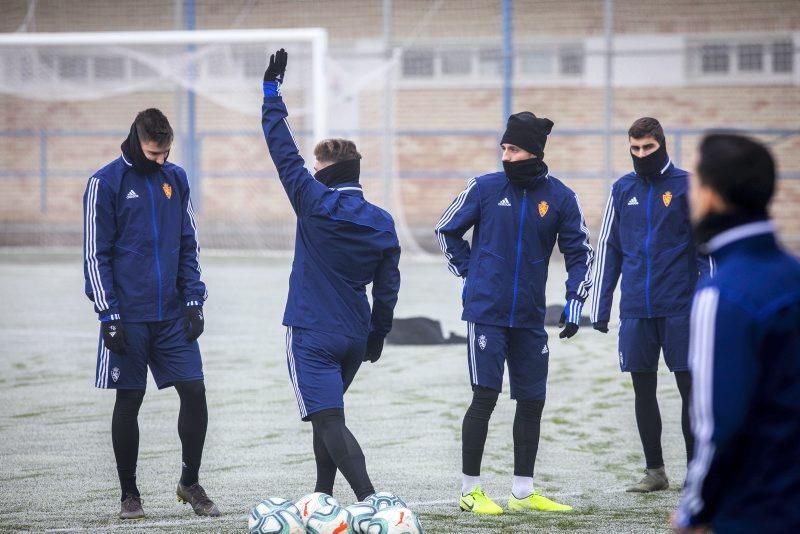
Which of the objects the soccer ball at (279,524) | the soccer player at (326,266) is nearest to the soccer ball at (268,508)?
the soccer ball at (279,524)

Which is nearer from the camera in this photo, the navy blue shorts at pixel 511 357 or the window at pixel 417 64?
the navy blue shorts at pixel 511 357

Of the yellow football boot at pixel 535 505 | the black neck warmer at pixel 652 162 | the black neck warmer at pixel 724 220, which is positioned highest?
the black neck warmer at pixel 652 162

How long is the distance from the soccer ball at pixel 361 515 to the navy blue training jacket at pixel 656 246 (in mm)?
2140

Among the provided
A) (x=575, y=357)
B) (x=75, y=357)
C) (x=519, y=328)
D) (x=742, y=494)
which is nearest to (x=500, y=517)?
(x=519, y=328)

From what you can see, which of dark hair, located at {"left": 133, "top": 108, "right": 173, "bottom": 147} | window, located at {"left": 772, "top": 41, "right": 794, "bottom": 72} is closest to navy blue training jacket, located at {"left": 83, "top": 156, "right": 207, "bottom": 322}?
dark hair, located at {"left": 133, "top": 108, "right": 173, "bottom": 147}

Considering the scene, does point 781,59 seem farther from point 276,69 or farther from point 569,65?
point 276,69

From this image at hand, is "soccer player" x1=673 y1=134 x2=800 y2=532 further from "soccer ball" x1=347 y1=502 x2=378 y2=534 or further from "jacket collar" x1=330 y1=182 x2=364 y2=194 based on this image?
"jacket collar" x1=330 y1=182 x2=364 y2=194

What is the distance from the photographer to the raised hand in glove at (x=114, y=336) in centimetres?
591

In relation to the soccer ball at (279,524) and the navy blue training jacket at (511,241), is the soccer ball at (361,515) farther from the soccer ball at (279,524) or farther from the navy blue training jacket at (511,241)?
the navy blue training jacket at (511,241)

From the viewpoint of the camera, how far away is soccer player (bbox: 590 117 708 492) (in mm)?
6598

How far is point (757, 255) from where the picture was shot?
3078 millimetres

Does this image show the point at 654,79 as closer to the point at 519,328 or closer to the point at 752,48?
the point at 752,48

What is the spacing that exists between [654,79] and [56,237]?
11410mm

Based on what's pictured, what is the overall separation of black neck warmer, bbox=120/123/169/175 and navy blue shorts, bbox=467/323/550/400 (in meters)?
1.70
